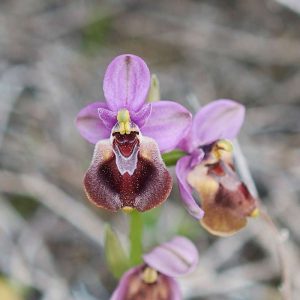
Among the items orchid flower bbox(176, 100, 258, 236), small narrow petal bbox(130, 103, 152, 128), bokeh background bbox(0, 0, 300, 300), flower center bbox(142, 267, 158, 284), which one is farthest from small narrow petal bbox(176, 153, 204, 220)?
bokeh background bbox(0, 0, 300, 300)

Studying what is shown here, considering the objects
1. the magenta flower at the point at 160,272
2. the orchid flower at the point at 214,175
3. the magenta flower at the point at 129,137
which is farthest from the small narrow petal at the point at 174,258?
the magenta flower at the point at 129,137

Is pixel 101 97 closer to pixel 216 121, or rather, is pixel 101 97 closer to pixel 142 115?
pixel 216 121

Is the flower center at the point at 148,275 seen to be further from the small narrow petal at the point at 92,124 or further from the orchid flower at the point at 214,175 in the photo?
the small narrow petal at the point at 92,124

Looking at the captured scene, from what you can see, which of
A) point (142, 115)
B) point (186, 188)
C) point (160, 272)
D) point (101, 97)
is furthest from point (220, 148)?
point (101, 97)

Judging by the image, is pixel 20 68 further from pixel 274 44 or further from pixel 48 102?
pixel 274 44

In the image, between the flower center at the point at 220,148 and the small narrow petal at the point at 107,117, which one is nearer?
the small narrow petal at the point at 107,117

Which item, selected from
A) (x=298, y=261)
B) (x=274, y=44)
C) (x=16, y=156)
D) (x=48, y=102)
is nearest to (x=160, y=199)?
(x=298, y=261)
